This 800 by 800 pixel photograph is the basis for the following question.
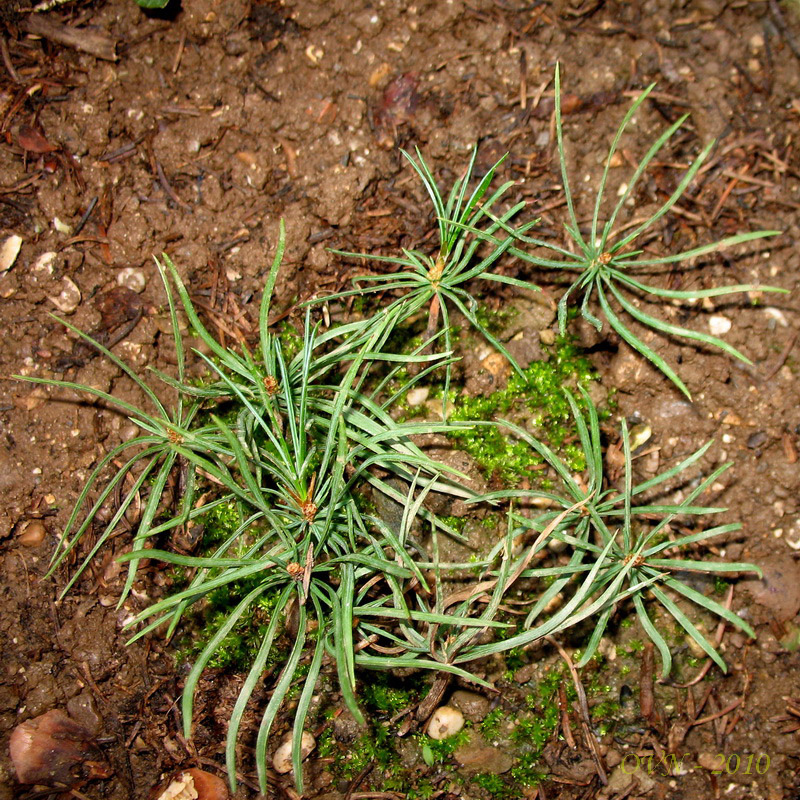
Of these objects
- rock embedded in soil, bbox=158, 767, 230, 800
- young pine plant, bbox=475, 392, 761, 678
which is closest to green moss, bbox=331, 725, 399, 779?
rock embedded in soil, bbox=158, 767, 230, 800

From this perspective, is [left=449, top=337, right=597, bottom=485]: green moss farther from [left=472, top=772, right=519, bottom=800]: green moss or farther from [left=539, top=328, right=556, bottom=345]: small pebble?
[left=472, top=772, right=519, bottom=800]: green moss

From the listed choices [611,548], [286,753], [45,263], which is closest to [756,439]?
[611,548]

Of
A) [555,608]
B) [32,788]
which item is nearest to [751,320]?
[555,608]

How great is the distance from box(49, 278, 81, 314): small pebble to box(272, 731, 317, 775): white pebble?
1.62 metres

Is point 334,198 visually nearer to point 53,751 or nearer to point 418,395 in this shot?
point 418,395

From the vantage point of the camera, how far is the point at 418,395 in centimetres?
222

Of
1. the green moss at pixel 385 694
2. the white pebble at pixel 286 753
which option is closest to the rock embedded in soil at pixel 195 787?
the white pebble at pixel 286 753

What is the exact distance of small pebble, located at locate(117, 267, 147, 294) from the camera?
2238mm

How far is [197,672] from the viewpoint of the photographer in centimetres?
153

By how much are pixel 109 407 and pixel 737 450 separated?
2.22 metres

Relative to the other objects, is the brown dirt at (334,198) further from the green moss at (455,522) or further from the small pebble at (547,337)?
the green moss at (455,522)

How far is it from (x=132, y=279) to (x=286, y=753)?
5.52ft

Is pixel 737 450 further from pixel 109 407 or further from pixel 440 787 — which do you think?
pixel 109 407

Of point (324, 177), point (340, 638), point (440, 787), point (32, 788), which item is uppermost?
point (324, 177)
